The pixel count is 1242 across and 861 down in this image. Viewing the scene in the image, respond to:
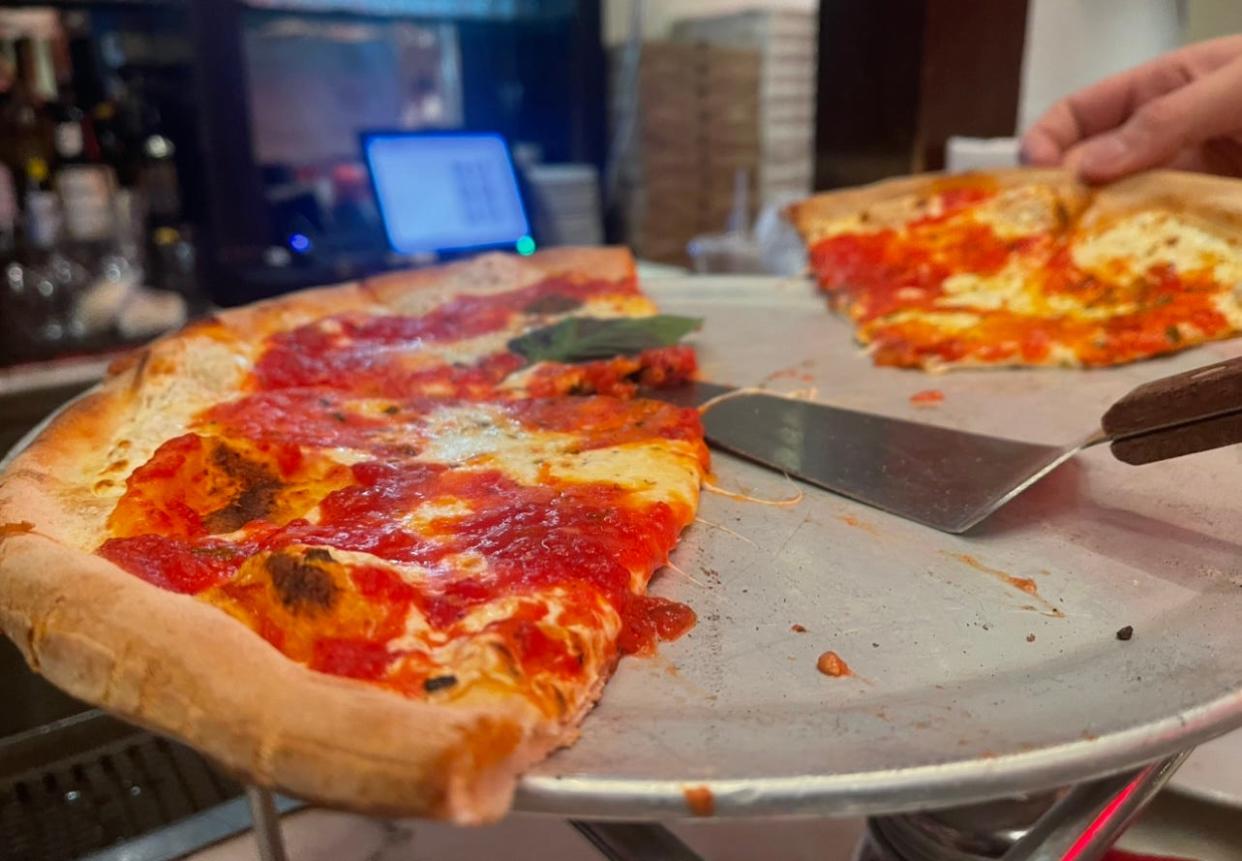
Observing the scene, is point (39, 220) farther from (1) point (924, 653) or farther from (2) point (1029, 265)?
(1) point (924, 653)

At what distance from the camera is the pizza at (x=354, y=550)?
0.59 metres

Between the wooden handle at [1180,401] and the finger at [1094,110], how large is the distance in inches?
50.7

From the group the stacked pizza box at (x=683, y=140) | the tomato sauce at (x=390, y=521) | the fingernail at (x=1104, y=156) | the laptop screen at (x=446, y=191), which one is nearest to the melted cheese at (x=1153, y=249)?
the fingernail at (x=1104, y=156)

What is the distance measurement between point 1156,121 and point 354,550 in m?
1.60

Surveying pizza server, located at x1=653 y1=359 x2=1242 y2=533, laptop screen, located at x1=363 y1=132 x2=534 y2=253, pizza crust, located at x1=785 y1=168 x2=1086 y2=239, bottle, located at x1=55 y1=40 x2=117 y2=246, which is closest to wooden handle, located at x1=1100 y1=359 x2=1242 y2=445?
pizza server, located at x1=653 y1=359 x2=1242 y2=533

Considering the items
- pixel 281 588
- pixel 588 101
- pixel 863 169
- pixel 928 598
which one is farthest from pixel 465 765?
pixel 588 101

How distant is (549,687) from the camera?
646mm

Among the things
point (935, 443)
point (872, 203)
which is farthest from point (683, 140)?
point (935, 443)

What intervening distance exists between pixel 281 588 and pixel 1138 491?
0.83m

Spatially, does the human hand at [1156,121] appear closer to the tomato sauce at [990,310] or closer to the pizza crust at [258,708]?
the tomato sauce at [990,310]

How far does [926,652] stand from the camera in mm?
725

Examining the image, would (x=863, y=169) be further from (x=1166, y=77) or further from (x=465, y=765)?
(x=465, y=765)

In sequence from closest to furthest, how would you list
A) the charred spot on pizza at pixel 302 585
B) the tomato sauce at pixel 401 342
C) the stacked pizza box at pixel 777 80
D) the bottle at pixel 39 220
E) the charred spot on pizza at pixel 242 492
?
the charred spot on pizza at pixel 302 585, the charred spot on pizza at pixel 242 492, the tomato sauce at pixel 401 342, the bottle at pixel 39 220, the stacked pizza box at pixel 777 80

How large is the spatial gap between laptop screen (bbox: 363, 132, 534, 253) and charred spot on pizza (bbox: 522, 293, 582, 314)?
1.17 m
